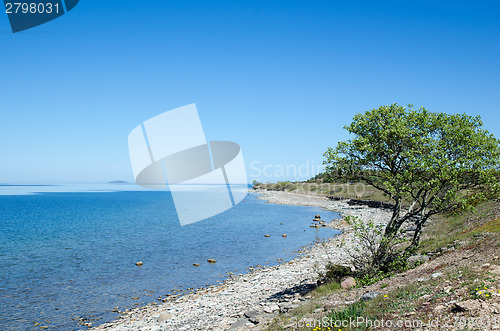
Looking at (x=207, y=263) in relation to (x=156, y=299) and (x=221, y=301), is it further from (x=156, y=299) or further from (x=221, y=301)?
(x=221, y=301)

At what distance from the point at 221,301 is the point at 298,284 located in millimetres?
5628

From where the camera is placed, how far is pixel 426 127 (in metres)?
17.2

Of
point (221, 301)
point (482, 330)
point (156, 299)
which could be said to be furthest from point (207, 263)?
point (482, 330)

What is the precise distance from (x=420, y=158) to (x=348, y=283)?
26.0 feet

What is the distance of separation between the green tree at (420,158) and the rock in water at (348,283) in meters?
1.78

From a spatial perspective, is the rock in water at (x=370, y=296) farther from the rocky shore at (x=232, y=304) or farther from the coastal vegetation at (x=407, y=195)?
the rocky shore at (x=232, y=304)

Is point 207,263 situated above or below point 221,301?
below

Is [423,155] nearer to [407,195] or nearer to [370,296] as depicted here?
[407,195]

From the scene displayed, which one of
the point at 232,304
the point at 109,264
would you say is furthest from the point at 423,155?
the point at 109,264

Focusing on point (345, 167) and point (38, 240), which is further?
point (38, 240)

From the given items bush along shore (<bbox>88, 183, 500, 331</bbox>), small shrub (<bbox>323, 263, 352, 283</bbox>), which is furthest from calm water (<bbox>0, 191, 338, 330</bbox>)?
small shrub (<bbox>323, 263, 352, 283</bbox>)

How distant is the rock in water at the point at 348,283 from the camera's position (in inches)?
649

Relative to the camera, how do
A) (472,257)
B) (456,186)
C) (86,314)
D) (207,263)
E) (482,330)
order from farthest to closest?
(207,263), (86,314), (456,186), (472,257), (482,330)

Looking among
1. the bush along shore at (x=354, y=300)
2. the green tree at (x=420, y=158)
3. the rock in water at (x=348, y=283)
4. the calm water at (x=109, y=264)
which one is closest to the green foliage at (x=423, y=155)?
the green tree at (x=420, y=158)
